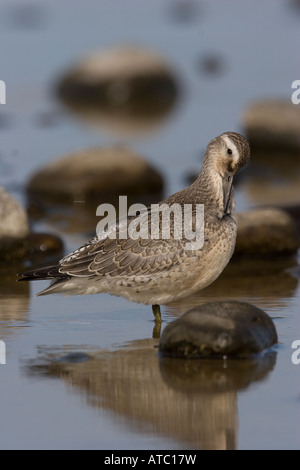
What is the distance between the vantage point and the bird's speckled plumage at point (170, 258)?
33.3 ft

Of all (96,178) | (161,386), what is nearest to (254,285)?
(161,386)

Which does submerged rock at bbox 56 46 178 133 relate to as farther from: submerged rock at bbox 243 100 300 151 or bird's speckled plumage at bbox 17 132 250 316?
bird's speckled plumage at bbox 17 132 250 316

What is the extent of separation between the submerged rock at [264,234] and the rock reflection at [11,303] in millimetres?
2559

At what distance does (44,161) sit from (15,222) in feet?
16.2

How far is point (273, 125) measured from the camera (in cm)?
1852

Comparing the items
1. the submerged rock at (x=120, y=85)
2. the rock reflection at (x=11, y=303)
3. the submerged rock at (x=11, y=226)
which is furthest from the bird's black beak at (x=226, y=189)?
the submerged rock at (x=120, y=85)

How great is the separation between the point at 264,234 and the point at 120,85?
9972mm

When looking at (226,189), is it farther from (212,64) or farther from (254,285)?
(212,64)

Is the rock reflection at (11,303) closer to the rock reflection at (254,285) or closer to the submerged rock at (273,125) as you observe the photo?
the rock reflection at (254,285)

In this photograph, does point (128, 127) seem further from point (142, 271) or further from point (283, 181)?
point (142, 271)

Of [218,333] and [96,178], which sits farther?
[96,178]

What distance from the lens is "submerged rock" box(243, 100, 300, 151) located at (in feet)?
60.4

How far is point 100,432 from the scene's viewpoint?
798 cm

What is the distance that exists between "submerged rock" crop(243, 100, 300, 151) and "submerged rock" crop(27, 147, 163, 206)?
10.2 ft
